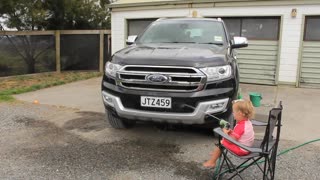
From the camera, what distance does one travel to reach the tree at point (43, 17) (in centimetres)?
1179

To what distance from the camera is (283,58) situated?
33.8ft

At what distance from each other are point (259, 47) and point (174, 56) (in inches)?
265

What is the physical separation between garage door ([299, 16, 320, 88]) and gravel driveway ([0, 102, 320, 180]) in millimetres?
5744

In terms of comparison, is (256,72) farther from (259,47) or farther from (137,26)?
(137,26)

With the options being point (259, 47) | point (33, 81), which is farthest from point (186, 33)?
point (33, 81)

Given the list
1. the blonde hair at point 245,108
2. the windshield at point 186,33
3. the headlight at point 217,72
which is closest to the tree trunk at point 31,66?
the windshield at point 186,33

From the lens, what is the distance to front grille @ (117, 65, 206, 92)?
14.2ft

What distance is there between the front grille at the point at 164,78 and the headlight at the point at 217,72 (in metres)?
0.08

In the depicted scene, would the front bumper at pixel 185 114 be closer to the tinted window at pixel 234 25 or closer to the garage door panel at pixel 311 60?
the garage door panel at pixel 311 60

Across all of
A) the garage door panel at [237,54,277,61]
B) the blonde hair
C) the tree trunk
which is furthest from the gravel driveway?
the tree trunk

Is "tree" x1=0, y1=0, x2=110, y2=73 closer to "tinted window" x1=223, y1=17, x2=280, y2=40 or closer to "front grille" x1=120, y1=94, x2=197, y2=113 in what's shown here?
"tinted window" x1=223, y1=17, x2=280, y2=40

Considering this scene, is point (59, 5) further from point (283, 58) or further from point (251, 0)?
point (283, 58)

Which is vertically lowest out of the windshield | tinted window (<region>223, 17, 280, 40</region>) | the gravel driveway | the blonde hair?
the gravel driveway

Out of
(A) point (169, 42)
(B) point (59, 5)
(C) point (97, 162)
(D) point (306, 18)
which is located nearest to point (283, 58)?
(D) point (306, 18)
